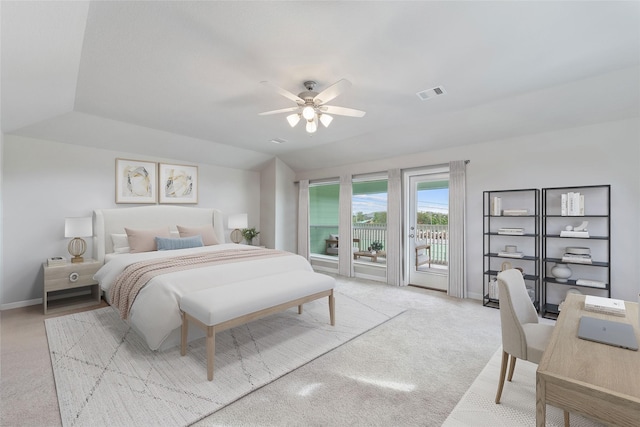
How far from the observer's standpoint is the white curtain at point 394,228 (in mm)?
5145

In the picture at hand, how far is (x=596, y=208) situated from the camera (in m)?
3.52

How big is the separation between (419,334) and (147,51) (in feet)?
12.3

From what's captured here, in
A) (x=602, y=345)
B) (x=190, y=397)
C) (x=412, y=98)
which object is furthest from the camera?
(x=412, y=98)

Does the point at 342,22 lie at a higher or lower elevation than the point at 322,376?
higher

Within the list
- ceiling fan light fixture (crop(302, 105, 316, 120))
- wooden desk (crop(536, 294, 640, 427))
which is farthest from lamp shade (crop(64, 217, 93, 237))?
wooden desk (crop(536, 294, 640, 427))

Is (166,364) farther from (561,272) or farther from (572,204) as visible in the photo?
(572,204)

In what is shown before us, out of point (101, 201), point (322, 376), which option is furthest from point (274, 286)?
point (101, 201)

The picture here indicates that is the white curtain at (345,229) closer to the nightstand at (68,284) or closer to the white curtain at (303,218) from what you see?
the white curtain at (303,218)

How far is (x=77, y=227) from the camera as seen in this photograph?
13.2 ft

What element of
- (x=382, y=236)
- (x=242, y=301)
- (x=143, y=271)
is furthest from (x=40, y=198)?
(x=382, y=236)

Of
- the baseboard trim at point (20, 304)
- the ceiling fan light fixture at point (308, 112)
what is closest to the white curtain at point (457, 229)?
the ceiling fan light fixture at point (308, 112)

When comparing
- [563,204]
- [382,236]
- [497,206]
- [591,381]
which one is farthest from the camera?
[382,236]

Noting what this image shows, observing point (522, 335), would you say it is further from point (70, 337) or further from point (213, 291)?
point (70, 337)

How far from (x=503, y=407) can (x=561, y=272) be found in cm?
247
